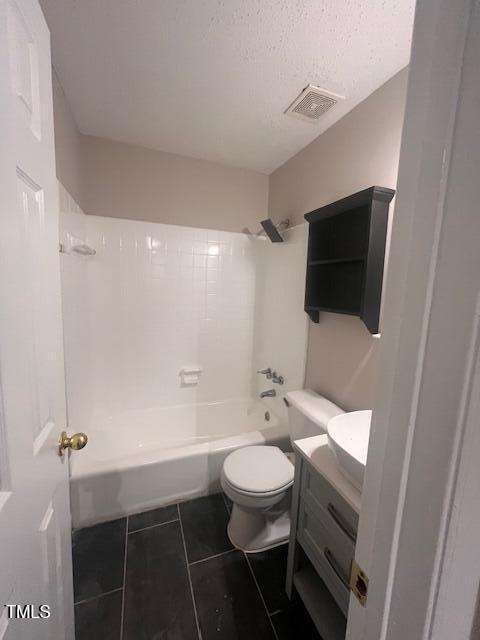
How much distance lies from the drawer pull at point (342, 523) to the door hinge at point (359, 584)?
19.3 inches

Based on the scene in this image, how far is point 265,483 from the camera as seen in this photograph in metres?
1.32

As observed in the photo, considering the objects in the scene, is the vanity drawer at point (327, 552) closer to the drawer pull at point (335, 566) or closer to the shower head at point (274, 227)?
the drawer pull at point (335, 566)

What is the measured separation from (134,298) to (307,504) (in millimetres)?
1832

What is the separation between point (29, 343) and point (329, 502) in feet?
3.58

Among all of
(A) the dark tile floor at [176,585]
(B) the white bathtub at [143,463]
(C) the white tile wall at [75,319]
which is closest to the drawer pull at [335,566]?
(A) the dark tile floor at [176,585]

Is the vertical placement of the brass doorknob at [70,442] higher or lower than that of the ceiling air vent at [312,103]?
lower

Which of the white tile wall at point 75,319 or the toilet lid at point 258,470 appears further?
the white tile wall at point 75,319

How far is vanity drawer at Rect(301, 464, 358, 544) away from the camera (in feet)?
2.86

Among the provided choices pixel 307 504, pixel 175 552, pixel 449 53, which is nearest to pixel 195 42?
pixel 449 53

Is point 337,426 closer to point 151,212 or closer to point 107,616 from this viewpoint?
point 107,616

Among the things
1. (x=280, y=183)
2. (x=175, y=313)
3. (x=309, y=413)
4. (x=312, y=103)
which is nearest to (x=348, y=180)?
(x=312, y=103)

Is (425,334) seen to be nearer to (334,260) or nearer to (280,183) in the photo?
(334,260)

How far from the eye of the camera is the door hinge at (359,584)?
1.43ft

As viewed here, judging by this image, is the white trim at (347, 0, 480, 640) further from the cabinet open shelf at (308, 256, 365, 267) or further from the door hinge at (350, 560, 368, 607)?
the cabinet open shelf at (308, 256, 365, 267)
